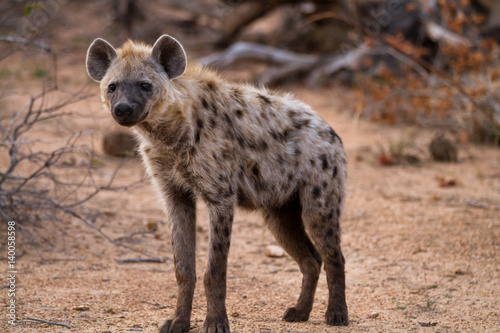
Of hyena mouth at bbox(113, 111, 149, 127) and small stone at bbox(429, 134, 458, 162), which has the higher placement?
hyena mouth at bbox(113, 111, 149, 127)

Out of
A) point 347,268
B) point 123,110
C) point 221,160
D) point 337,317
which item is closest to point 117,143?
point 347,268

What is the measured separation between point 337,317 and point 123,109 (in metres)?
1.53

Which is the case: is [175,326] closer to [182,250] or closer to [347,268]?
[182,250]

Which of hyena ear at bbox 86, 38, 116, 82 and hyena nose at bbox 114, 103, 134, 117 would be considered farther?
hyena ear at bbox 86, 38, 116, 82

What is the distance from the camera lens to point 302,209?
134 inches

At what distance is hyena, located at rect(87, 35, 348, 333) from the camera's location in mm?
3027

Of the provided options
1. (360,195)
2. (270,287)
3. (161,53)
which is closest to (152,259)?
(270,287)

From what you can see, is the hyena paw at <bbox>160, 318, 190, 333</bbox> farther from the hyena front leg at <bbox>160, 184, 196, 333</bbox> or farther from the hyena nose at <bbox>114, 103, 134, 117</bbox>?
the hyena nose at <bbox>114, 103, 134, 117</bbox>

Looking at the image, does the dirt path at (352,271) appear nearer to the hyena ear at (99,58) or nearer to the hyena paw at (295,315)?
the hyena paw at (295,315)

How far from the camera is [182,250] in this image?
320cm

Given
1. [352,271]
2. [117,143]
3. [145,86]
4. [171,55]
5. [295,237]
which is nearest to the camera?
[145,86]

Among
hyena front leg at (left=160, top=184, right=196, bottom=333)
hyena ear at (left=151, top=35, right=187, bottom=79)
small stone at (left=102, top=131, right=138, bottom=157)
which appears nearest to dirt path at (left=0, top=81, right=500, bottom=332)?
hyena front leg at (left=160, top=184, right=196, bottom=333)

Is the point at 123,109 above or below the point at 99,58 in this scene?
below

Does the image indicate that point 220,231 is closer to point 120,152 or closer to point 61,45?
point 120,152
